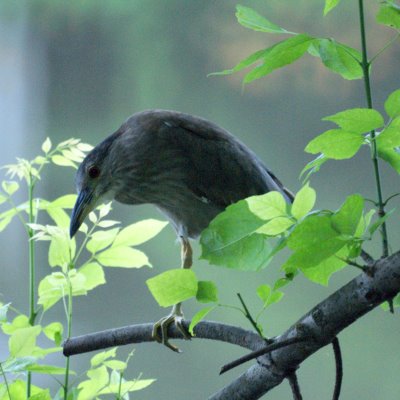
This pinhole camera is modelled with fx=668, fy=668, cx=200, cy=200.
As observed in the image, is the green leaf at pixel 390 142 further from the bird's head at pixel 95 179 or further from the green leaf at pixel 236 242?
the bird's head at pixel 95 179

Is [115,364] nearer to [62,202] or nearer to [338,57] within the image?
[62,202]

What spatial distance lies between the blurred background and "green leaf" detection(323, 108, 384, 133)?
915 millimetres

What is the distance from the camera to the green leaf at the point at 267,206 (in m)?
0.30

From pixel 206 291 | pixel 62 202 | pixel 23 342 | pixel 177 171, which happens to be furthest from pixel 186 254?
pixel 206 291

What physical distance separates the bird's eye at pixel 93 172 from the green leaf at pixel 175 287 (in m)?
0.51

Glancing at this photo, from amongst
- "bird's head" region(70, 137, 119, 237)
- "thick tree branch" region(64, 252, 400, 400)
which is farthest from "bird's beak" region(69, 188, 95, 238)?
"thick tree branch" region(64, 252, 400, 400)

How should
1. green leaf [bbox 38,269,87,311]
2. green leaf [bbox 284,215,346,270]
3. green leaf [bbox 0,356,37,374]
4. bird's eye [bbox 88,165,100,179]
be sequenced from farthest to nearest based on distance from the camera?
bird's eye [bbox 88,165,100,179] < green leaf [bbox 38,269,87,311] < green leaf [bbox 0,356,37,374] < green leaf [bbox 284,215,346,270]

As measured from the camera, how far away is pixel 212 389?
1.29 metres

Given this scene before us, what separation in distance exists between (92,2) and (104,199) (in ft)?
2.14

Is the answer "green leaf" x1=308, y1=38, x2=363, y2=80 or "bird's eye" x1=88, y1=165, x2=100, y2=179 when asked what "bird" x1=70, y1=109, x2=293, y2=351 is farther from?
"green leaf" x1=308, y1=38, x2=363, y2=80

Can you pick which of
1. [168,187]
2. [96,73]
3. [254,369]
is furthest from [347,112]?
[96,73]

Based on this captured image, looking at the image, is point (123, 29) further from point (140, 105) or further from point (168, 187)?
point (168, 187)

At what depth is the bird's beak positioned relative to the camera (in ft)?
2.36

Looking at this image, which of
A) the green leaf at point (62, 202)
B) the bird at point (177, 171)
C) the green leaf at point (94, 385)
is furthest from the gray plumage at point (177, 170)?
the green leaf at point (94, 385)
